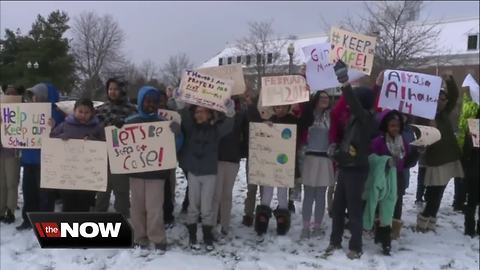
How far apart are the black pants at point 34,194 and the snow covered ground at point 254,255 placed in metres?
0.35

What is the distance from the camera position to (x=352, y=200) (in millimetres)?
5719

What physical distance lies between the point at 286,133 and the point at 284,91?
1.73 ft

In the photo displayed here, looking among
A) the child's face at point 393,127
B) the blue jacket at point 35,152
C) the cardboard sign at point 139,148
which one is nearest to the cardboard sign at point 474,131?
the child's face at point 393,127


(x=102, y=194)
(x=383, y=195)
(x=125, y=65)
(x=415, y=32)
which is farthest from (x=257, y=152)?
(x=125, y=65)

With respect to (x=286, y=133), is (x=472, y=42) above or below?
above

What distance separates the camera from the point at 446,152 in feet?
22.3

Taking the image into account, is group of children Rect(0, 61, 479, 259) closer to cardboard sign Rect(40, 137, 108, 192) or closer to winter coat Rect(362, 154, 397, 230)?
winter coat Rect(362, 154, 397, 230)

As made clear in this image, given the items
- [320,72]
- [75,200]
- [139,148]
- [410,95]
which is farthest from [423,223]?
[75,200]

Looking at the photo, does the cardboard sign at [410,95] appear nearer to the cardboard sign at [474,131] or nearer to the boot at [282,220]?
the cardboard sign at [474,131]

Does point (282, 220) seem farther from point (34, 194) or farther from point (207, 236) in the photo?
point (34, 194)

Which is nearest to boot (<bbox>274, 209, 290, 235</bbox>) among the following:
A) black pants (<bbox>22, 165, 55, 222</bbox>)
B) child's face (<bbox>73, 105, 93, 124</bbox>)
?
child's face (<bbox>73, 105, 93, 124</bbox>)

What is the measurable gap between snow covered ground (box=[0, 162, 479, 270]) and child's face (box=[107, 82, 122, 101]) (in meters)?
1.86

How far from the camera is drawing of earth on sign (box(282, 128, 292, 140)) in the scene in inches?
243

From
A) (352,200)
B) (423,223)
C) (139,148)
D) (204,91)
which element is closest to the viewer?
(139,148)
